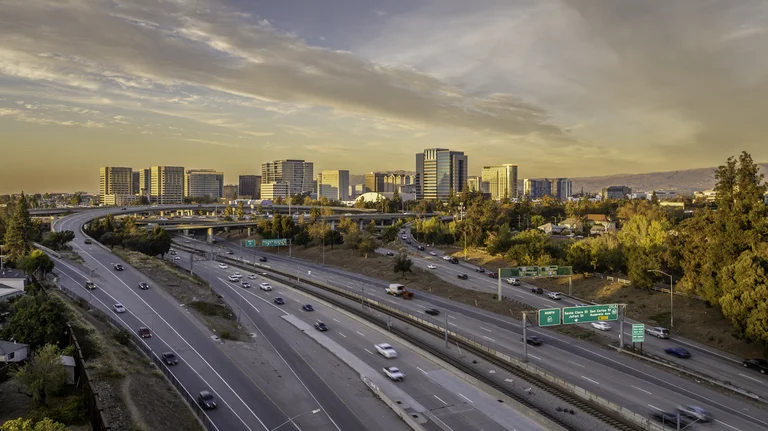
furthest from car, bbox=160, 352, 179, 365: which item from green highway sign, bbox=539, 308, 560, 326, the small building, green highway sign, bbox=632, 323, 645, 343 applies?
green highway sign, bbox=632, 323, 645, 343

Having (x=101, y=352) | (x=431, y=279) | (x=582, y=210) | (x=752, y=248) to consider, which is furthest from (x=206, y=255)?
(x=582, y=210)

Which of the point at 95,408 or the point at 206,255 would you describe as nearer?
the point at 95,408

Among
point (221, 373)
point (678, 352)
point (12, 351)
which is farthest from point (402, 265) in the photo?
point (12, 351)

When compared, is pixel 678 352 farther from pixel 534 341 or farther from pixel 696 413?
pixel 696 413

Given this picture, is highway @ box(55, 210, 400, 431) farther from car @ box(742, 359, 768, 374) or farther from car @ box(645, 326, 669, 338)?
car @ box(645, 326, 669, 338)

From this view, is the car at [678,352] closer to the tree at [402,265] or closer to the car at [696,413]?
the car at [696,413]

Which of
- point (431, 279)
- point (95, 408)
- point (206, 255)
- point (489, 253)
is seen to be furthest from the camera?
point (206, 255)

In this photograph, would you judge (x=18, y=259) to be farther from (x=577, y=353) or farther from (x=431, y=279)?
(x=577, y=353)
